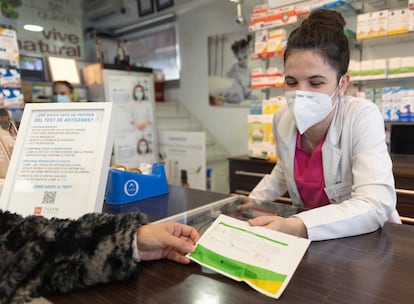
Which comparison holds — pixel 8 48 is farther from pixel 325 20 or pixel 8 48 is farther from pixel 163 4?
pixel 325 20

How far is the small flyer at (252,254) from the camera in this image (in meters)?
0.63

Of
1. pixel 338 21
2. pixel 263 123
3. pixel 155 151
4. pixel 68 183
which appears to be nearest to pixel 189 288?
pixel 68 183

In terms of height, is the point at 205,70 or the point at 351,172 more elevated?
the point at 205,70

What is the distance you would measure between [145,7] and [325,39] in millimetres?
4742

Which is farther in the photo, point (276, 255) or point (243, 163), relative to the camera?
point (243, 163)

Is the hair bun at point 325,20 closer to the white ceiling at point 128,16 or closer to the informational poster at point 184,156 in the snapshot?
the informational poster at point 184,156

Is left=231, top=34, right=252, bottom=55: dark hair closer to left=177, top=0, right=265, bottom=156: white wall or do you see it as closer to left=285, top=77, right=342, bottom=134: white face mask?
left=177, top=0, right=265, bottom=156: white wall

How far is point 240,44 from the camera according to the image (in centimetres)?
380

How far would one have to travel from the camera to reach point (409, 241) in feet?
2.71

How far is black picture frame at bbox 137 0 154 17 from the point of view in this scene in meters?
4.99

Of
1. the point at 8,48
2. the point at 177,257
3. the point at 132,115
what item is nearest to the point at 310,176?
the point at 177,257

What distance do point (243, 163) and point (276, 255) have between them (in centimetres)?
212

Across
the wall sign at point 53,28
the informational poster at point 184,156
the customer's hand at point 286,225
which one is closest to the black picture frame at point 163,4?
the wall sign at point 53,28

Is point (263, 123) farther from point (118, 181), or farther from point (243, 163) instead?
point (118, 181)
